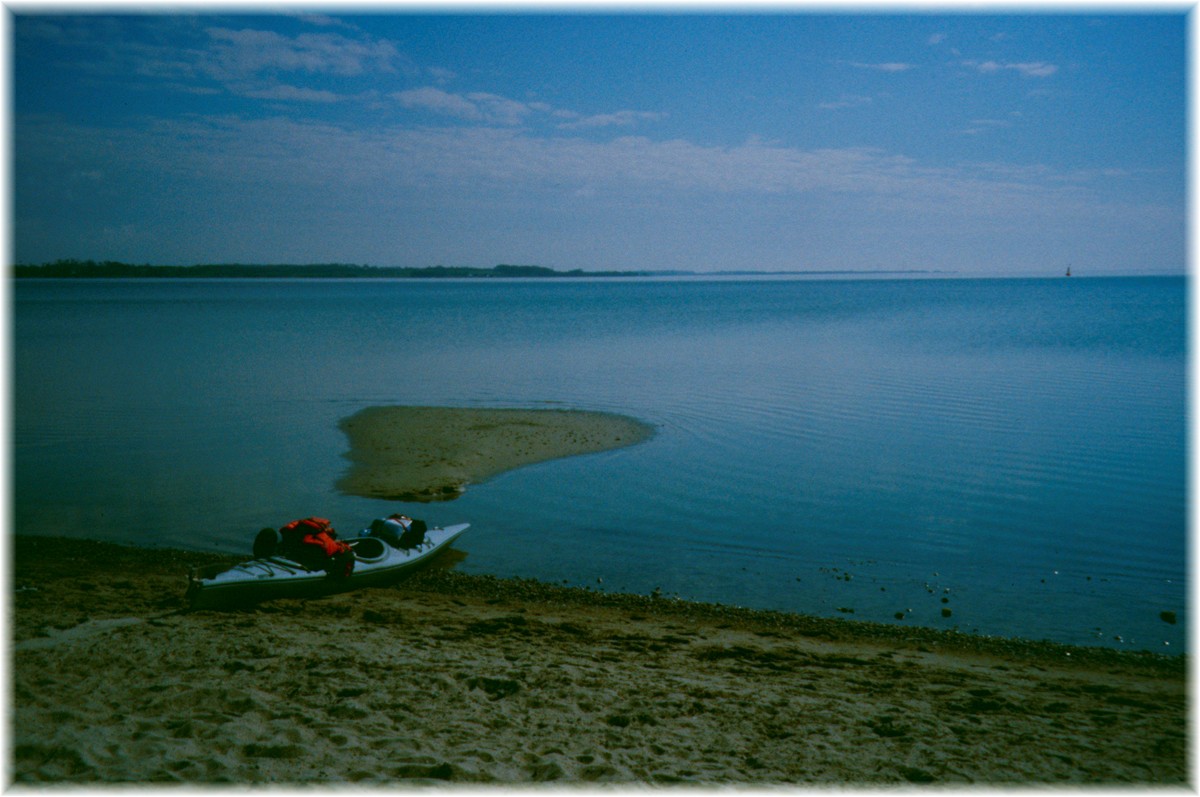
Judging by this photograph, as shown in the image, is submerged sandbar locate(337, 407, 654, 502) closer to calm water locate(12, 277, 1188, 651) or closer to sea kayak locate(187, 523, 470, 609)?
calm water locate(12, 277, 1188, 651)

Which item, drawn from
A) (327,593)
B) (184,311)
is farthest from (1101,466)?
(184,311)

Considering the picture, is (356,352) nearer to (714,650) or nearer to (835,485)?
(835,485)

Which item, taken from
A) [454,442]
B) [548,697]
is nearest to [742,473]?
[454,442]

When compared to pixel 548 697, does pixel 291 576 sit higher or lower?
higher

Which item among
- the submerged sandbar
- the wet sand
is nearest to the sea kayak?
the wet sand

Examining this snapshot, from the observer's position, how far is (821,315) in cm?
8175

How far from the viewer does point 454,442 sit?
69.9ft

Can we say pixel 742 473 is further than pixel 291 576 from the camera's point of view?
Yes

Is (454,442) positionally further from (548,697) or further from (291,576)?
(548,697)

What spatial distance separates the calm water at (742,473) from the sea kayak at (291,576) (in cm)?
133

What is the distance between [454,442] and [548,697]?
45.8 feet

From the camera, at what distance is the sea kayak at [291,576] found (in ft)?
33.0

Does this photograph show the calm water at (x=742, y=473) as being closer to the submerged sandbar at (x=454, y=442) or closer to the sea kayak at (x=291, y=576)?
the submerged sandbar at (x=454, y=442)

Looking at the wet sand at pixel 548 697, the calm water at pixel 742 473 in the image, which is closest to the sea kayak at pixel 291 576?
the wet sand at pixel 548 697
